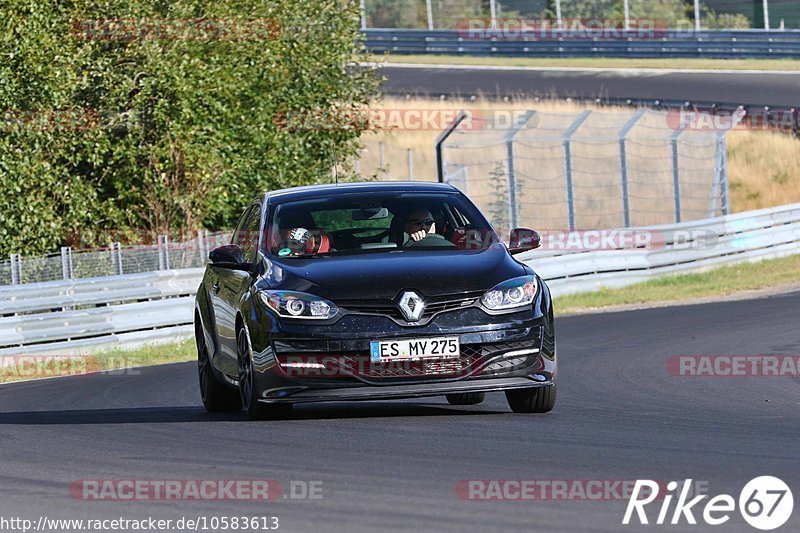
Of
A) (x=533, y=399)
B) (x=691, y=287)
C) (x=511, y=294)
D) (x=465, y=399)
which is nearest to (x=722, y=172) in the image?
(x=691, y=287)

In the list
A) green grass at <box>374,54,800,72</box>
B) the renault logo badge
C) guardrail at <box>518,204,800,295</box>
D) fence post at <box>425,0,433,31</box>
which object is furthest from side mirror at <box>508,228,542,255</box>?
fence post at <box>425,0,433,31</box>

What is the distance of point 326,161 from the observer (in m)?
28.3

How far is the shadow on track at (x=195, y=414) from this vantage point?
1034 centimetres

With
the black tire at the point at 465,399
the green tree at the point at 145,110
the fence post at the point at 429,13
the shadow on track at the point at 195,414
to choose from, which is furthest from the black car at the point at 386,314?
the fence post at the point at 429,13

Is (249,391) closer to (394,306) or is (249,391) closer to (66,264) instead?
(394,306)

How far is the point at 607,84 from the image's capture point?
44625mm

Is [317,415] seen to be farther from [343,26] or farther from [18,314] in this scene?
[343,26]

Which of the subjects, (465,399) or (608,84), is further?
(608,84)

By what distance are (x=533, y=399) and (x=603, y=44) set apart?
40.0 m

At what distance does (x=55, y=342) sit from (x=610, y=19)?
32426 millimetres

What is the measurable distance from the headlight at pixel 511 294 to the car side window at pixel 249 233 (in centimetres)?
184

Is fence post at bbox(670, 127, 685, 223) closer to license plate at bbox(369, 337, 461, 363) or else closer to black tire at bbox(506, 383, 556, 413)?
black tire at bbox(506, 383, 556, 413)

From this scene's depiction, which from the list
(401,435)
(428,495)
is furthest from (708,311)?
(428,495)

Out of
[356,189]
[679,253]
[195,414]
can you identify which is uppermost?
[356,189]
